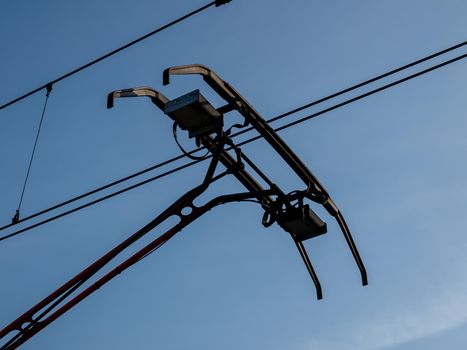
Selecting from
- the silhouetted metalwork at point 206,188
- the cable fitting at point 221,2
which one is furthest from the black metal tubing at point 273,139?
the cable fitting at point 221,2

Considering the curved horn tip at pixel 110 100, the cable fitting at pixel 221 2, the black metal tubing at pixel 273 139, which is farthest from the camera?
the cable fitting at pixel 221 2

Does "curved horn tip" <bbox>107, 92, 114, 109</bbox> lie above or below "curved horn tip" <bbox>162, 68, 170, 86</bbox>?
above

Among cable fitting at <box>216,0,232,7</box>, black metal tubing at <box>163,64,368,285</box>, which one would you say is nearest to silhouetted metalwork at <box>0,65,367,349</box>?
black metal tubing at <box>163,64,368,285</box>

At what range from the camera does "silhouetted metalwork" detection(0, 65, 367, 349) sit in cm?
706

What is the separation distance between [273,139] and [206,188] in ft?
2.69

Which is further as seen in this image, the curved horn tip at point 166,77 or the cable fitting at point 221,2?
the cable fitting at point 221,2

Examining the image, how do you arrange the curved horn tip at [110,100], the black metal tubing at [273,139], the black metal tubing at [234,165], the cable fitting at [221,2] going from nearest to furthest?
the curved horn tip at [110,100]
the black metal tubing at [273,139]
the black metal tubing at [234,165]
the cable fitting at [221,2]

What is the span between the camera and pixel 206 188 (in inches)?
293

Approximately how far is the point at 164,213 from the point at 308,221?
4.64 ft

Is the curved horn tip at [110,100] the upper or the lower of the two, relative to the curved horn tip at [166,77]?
upper

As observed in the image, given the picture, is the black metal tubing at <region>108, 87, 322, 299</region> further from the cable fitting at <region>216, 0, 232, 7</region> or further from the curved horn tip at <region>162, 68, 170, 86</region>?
the cable fitting at <region>216, 0, 232, 7</region>

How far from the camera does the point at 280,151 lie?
25.7ft

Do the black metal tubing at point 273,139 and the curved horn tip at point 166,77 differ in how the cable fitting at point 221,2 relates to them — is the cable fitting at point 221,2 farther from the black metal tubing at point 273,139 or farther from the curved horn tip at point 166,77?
the curved horn tip at point 166,77

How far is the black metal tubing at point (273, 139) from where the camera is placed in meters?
7.10
